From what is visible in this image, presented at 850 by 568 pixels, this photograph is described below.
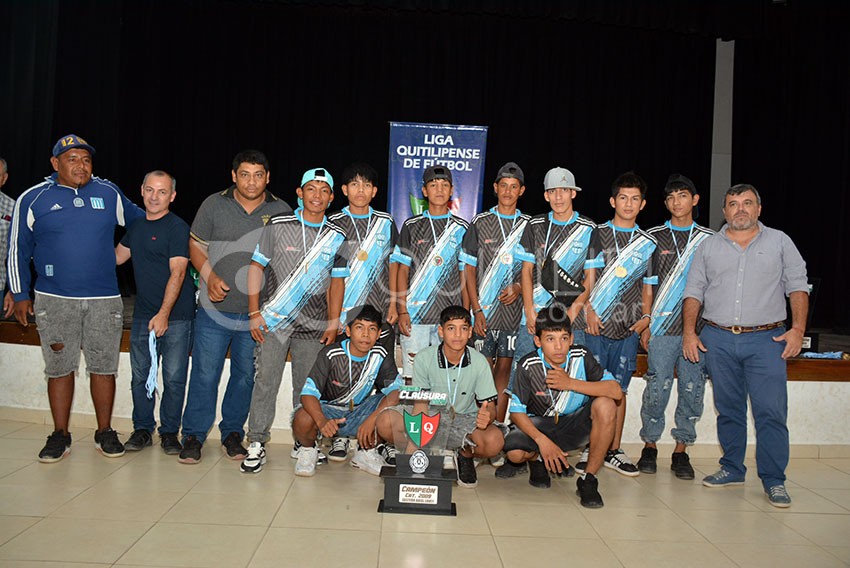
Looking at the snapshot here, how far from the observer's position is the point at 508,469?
3.40 m

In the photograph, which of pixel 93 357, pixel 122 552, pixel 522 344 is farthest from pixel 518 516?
pixel 93 357

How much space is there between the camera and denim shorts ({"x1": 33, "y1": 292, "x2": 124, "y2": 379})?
3379mm

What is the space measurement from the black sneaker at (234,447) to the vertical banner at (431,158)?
3.67 metres

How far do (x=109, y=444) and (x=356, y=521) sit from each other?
1492 mm

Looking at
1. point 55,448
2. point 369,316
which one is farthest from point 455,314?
point 55,448

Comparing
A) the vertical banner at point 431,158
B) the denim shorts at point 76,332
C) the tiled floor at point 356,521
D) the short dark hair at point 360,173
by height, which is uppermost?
the vertical banner at point 431,158

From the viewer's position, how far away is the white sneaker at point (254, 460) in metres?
3.29

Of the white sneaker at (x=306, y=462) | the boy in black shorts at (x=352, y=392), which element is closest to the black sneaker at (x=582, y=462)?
the boy in black shorts at (x=352, y=392)

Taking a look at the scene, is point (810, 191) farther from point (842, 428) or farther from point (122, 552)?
point (122, 552)

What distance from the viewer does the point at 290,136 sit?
8.13 meters

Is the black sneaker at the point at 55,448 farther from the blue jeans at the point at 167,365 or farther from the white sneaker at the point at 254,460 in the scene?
the white sneaker at the point at 254,460

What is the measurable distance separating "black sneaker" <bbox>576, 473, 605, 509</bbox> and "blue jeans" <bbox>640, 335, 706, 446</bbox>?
0.70 metres

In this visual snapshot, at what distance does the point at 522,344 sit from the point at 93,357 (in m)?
2.13

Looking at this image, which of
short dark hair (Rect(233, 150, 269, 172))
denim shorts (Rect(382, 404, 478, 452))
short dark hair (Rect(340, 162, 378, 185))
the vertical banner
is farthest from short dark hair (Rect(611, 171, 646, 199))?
the vertical banner
